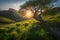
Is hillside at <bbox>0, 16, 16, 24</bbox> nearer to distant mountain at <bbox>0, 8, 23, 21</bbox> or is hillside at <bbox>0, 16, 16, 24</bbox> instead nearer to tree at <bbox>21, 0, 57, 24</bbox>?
distant mountain at <bbox>0, 8, 23, 21</bbox>

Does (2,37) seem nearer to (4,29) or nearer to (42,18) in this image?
(4,29)

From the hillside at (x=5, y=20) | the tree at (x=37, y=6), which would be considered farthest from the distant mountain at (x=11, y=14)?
the tree at (x=37, y=6)

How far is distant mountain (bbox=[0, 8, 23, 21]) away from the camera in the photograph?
3.69m

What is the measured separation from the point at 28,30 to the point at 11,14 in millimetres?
578

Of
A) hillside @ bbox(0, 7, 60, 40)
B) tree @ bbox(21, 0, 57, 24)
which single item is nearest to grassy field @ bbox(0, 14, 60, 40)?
hillside @ bbox(0, 7, 60, 40)

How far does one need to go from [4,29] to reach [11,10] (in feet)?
1.65

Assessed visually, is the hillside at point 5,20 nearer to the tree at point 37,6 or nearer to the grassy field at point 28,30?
the grassy field at point 28,30

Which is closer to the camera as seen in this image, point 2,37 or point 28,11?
point 2,37

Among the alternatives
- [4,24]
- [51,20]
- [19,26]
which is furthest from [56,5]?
[4,24]

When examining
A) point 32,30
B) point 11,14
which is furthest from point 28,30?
point 11,14

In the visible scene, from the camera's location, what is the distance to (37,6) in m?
3.78

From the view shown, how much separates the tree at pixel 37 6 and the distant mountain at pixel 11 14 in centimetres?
25

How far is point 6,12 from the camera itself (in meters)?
3.70

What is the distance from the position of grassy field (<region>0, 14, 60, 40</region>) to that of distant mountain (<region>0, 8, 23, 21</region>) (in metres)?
0.13
